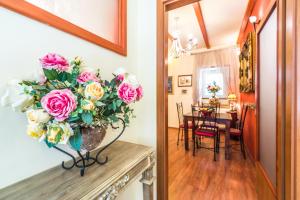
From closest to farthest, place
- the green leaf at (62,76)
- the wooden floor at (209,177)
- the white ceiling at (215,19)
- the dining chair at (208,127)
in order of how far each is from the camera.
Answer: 1. the green leaf at (62,76)
2. the wooden floor at (209,177)
3. the white ceiling at (215,19)
4. the dining chair at (208,127)

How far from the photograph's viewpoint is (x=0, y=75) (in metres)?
0.55

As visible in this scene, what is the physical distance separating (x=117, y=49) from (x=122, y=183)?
945mm

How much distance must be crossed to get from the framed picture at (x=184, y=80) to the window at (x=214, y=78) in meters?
0.38

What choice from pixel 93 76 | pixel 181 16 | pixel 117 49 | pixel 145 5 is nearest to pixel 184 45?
pixel 181 16

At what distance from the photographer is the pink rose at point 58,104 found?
18.8 inches

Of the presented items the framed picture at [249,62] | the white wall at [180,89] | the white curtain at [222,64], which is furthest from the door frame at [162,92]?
the white wall at [180,89]

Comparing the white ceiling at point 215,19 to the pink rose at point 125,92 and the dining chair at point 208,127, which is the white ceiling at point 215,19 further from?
the pink rose at point 125,92

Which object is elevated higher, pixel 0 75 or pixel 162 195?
pixel 0 75

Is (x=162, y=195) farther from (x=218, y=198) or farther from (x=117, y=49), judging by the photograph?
(x=117, y=49)

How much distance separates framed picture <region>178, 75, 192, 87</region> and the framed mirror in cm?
420

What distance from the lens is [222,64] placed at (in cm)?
453

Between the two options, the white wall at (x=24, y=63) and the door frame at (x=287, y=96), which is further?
the door frame at (x=287, y=96)

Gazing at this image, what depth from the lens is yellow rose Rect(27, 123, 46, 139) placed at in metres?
0.50

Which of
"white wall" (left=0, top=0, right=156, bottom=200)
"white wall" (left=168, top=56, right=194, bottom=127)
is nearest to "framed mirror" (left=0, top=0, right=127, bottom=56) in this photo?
"white wall" (left=0, top=0, right=156, bottom=200)
